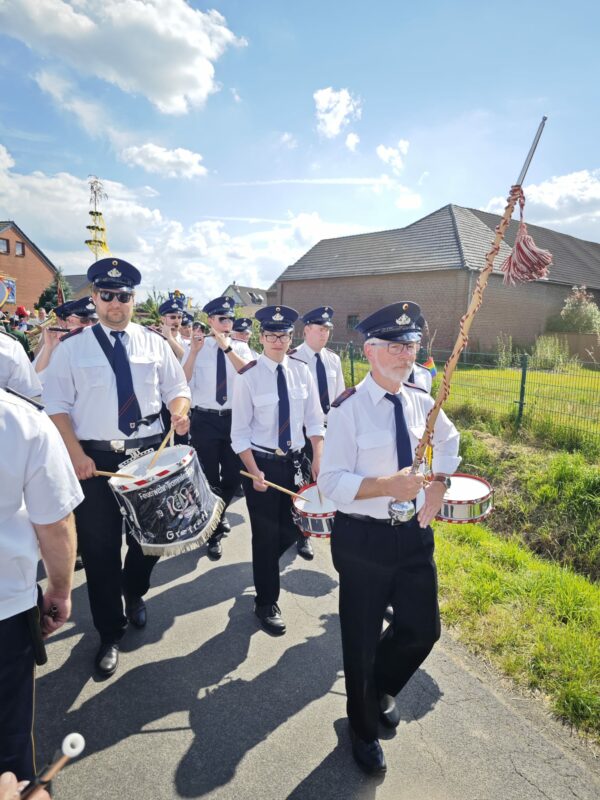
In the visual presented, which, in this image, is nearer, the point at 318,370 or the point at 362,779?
the point at 362,779

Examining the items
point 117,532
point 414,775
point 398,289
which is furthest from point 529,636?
point 398,289

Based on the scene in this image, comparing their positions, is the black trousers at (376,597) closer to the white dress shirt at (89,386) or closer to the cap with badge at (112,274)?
the white dress shirt at (89,386)

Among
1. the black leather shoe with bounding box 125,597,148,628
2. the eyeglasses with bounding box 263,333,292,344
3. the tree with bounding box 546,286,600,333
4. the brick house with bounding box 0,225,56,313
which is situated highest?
the brick house with bounding box 0,225,56,313

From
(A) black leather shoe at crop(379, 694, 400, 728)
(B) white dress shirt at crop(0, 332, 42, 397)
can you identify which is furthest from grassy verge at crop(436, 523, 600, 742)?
(B) white dress shirt at crop(0, 332, 42, 397)

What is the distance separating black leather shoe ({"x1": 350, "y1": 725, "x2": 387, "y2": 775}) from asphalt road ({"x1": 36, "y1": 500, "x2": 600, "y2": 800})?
0.05 metres

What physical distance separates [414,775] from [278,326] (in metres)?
3.11

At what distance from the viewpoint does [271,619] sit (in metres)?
3.63

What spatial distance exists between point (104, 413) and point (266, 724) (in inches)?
85.4

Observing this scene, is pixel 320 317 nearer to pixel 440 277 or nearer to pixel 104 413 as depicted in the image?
pixel 104 413

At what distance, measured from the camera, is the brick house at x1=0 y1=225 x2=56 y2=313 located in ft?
140

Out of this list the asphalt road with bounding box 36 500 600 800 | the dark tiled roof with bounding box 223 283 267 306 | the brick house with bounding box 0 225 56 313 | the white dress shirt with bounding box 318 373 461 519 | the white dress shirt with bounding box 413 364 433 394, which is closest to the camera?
the asphalt road with bounding box 36 500 600 800

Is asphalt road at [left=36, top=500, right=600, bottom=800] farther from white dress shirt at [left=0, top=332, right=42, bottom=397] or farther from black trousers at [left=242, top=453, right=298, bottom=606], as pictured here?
white dress shirt at [left=0, top=332, right=42, bottom=397]

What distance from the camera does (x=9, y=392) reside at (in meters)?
1.68

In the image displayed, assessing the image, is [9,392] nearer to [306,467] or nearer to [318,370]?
[306,467]
